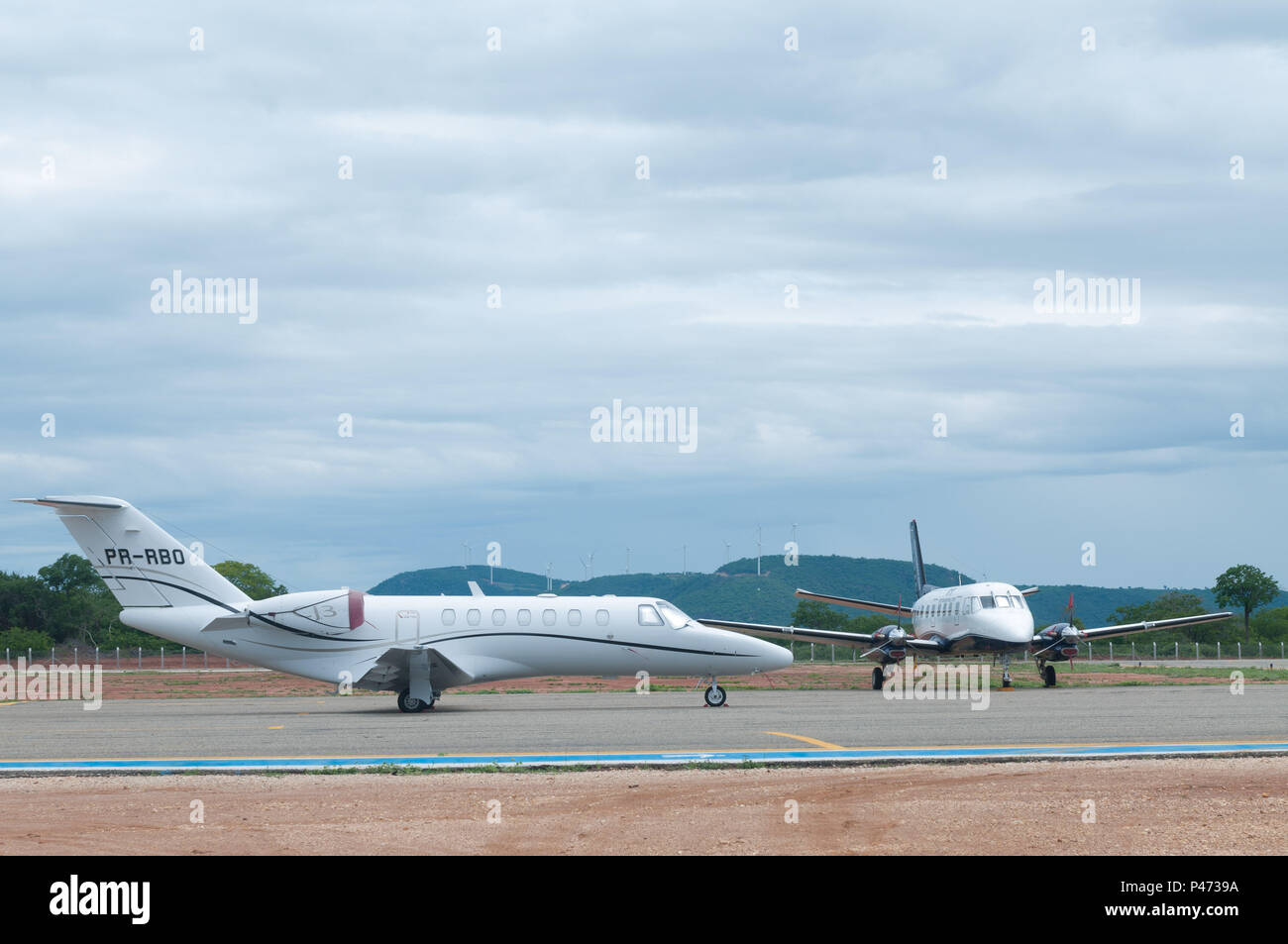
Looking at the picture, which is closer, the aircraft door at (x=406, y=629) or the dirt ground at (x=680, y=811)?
the dirt ground at (x=680, y=811)

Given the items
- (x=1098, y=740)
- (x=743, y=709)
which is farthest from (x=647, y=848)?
(x=743, y=709)

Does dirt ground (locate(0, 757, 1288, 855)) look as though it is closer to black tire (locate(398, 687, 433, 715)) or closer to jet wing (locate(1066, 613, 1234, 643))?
black tire (locate(398, 687, 433, 715))

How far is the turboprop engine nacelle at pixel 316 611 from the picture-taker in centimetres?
2753

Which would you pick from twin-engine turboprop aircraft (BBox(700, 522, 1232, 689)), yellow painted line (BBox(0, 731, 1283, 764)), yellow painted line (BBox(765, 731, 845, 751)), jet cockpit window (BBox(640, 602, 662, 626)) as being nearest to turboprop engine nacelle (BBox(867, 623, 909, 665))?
twin-engine turboprop aircraft (BBox(700, 522, 1232, 689))

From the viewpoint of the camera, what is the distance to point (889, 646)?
41000 mm

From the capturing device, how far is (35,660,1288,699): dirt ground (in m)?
40.6

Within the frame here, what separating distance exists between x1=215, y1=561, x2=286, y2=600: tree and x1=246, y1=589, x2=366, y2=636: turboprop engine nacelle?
78.0 meters

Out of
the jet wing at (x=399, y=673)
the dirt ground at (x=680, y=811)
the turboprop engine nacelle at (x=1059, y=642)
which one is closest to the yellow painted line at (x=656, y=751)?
the dirt ground at (x=680, y=811)

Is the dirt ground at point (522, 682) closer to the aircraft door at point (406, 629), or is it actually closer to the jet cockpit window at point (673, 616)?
the aircraft door at point (406, 629)

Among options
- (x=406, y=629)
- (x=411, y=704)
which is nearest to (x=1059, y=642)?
(x=406, y=629)

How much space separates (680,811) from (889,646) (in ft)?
97.8

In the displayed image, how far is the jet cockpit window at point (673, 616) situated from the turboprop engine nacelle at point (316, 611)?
6.96 meters
